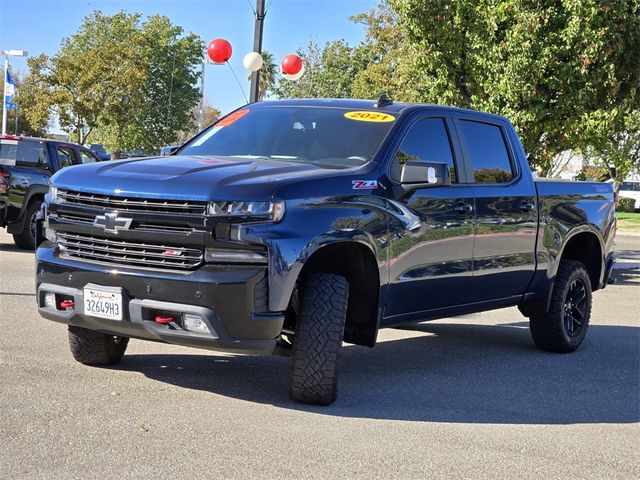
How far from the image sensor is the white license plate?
5.48m

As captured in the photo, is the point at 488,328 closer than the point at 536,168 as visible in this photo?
Yes

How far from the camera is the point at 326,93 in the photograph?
56.4 metres

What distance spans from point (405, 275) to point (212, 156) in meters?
1.57

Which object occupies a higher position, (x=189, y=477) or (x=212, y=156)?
(x=212, y=156)

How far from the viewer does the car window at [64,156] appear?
51.1 feet

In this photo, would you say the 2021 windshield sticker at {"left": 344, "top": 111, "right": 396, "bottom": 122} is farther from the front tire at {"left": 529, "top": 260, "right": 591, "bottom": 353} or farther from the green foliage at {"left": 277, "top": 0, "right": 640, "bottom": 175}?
the green foliage at {"left": 277, "top": 0, "right": 640, "bottom": 175}

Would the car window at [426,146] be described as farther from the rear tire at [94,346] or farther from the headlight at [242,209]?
the rear tire at [94,346]

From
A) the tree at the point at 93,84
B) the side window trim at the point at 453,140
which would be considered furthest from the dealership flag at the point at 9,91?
the side window trim at the point at 453,140

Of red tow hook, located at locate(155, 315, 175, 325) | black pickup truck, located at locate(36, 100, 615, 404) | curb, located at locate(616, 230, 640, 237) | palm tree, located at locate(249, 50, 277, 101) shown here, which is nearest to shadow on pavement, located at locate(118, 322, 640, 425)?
black pickup truck, located at locate(36, 100, 615, 404)

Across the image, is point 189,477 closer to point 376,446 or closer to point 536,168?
point 376,446

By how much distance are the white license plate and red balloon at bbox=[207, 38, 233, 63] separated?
35.3 ft

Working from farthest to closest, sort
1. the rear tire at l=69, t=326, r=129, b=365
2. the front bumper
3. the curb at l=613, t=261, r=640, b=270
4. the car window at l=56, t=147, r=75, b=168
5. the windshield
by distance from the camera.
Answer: the curb at l=613, t=261, r=640, b=270, the car window at l=56, t=147, r=75, b=168, the windshield, the rear tire at l=69, t=326, r=129, b=365, the front bumper

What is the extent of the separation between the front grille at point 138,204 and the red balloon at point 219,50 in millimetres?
10450

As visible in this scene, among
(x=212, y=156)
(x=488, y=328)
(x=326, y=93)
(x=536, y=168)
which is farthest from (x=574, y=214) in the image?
(x=326, y=93)
